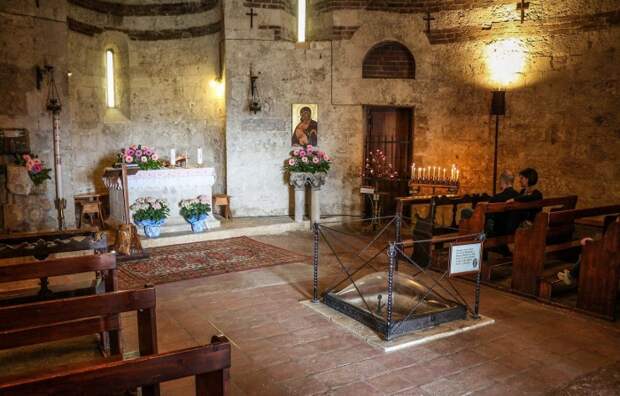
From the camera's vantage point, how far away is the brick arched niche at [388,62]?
10.9 m

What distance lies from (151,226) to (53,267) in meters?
4.56

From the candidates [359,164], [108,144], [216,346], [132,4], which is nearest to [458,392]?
[216,346]

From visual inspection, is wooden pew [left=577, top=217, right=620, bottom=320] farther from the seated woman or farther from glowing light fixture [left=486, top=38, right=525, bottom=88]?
glowing light fixture [left=486, top=38, right=525, bottom=88]

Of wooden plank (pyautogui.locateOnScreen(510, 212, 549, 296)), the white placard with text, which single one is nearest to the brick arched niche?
wooden plank (pyautogui.locateOnScreen(510, 212, 549, 296))

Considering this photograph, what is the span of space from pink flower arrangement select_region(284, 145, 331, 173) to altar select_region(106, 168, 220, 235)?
1712 mm

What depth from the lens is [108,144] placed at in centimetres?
1154

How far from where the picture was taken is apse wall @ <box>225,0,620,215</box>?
948 cm

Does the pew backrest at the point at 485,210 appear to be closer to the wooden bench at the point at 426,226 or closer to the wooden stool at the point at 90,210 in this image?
the wooden bench at the point at 426,226

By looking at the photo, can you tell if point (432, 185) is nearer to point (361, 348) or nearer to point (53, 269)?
point (361, 348)

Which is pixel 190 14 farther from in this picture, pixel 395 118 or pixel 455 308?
pixel 455 308

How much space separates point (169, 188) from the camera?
9.19m

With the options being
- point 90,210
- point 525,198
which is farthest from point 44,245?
point 525,198

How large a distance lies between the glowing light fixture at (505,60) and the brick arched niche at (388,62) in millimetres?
1688

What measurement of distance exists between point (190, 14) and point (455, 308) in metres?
9.63
